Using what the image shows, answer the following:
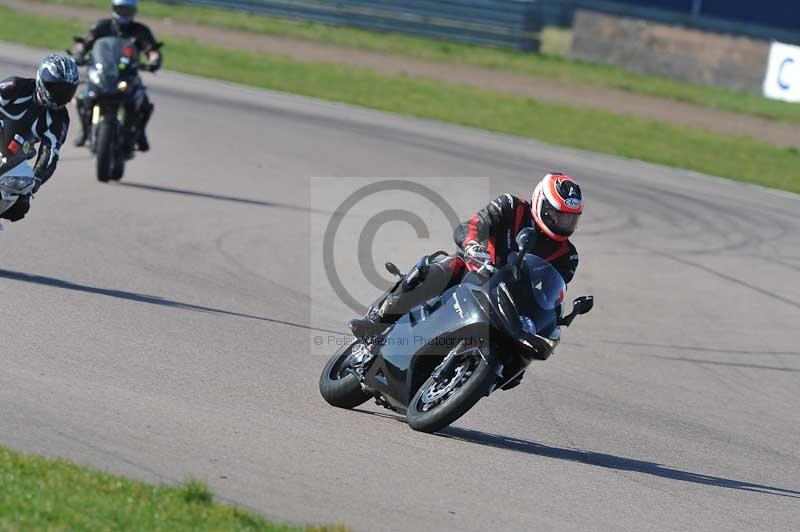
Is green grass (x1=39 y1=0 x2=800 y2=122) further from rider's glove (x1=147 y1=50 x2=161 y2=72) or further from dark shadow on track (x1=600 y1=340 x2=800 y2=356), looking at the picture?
dark shadow on track (x1=600 y1=340 x2=800 y2=356)

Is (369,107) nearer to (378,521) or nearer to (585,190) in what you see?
(585,190)

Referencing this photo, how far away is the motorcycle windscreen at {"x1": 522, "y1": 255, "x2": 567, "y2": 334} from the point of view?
6.51 meters

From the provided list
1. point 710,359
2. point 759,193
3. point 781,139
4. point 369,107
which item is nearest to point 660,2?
point 781,139

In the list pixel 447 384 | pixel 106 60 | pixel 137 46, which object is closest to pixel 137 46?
pixel 137 46

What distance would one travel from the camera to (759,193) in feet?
61.2

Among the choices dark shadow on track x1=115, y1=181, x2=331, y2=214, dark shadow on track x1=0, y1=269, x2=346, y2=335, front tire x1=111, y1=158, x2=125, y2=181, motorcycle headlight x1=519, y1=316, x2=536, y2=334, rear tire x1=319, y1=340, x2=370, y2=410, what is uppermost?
motorcycle headlight x1=519, y1=316, x2=536, y2=334

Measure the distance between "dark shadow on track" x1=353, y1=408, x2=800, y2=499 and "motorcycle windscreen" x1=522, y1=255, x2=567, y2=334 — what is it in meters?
0.73

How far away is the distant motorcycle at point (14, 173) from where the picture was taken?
27.9ft

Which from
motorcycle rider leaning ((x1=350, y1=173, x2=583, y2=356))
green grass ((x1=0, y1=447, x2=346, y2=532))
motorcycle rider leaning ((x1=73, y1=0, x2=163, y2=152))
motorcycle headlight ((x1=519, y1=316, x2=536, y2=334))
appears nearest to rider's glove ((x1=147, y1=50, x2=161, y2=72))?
motorcycle rider leaning ((x1=73, y1=0, x2=163, y2=152))

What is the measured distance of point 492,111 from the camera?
24.0 metres

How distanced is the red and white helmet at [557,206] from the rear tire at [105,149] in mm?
7471

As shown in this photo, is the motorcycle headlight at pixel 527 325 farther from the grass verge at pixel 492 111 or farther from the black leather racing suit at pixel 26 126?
the grass verge at pixel 492 111

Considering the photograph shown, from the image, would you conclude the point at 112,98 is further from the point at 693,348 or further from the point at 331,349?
the point at 693,348

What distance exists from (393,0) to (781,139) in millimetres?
11142
